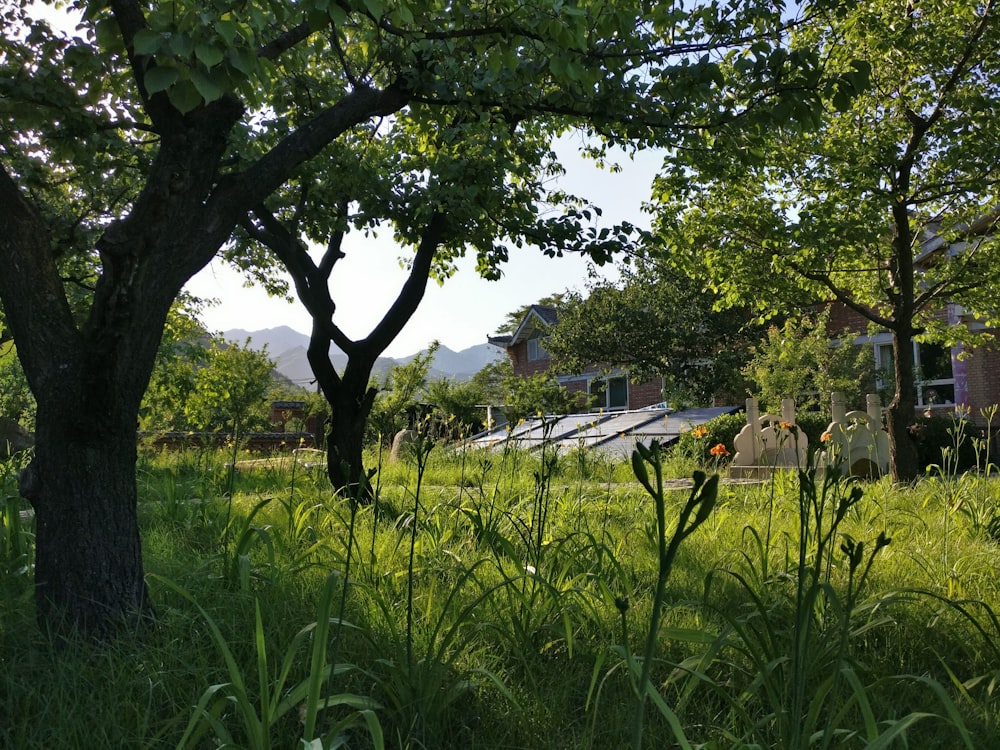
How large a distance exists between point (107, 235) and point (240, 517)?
95.1 inches

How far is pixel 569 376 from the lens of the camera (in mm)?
27406

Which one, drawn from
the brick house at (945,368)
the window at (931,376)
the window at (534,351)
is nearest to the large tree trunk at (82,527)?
the brick house at (945,368)

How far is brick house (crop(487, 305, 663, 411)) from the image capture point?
24.8m

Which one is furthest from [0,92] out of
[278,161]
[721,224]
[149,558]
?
[721,224]

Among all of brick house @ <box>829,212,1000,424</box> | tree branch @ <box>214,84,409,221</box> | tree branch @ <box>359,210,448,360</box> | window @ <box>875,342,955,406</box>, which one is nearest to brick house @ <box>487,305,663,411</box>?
brick house @ <box>829,212,1000,424</box>

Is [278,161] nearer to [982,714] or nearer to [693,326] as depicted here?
[982,714]

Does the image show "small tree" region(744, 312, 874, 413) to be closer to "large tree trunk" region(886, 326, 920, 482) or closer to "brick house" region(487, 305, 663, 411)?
"brick house" region(487, 305, 663, 411)

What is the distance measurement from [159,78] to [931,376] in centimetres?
1880

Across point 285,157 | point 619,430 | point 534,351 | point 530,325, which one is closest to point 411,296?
point 285,157

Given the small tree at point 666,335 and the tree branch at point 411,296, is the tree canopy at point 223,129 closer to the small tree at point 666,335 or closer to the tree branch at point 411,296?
the tree branch at point 411,296

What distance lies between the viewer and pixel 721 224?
7785 millimetres

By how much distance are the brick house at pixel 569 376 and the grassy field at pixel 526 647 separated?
18131 mm

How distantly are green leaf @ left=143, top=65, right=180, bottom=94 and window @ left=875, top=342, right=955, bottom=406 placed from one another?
58.8 ft

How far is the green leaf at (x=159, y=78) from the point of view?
2.25 metres
